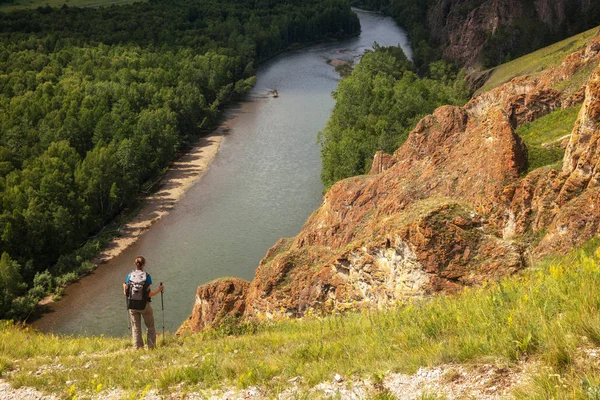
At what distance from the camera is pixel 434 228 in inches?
718

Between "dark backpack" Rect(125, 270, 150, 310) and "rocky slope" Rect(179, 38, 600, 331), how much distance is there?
14.0 ft

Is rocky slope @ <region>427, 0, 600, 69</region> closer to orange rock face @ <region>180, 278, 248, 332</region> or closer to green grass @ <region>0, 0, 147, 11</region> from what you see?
orange rock face @ <region>180, 278, 248, 332</region>

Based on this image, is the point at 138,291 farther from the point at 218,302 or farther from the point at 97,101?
the point at 97,101

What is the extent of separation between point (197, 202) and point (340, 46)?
268 ft

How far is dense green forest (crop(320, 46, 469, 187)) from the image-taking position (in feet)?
182

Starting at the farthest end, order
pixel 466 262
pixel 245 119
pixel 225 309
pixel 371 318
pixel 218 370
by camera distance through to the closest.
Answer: pixel 245 119 < pixel 225 309 < pixel 466 262 < pixel 371 318 < pixel 218 370

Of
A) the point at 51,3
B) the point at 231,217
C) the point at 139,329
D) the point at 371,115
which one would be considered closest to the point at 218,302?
the point at 139,329

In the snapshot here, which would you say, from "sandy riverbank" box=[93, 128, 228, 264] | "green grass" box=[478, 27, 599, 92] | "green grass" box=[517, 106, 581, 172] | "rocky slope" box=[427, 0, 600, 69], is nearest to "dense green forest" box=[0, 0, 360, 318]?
"sandy riverbank" box=[93, 128, 228, 264]

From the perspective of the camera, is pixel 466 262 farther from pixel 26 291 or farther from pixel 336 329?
pixel 26 291

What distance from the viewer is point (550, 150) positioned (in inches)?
843

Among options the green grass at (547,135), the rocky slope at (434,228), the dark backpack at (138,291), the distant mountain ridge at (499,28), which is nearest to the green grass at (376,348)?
the dark backpack at (138,291)

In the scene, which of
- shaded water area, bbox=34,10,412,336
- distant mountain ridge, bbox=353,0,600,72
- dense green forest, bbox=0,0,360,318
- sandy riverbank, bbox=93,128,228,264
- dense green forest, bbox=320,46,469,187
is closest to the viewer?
shaded water area, bbox=34,10,412,336

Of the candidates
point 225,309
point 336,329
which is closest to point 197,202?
point 225,309

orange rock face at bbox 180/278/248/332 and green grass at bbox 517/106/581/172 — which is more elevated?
green grass at bbox 517/106/581/172
